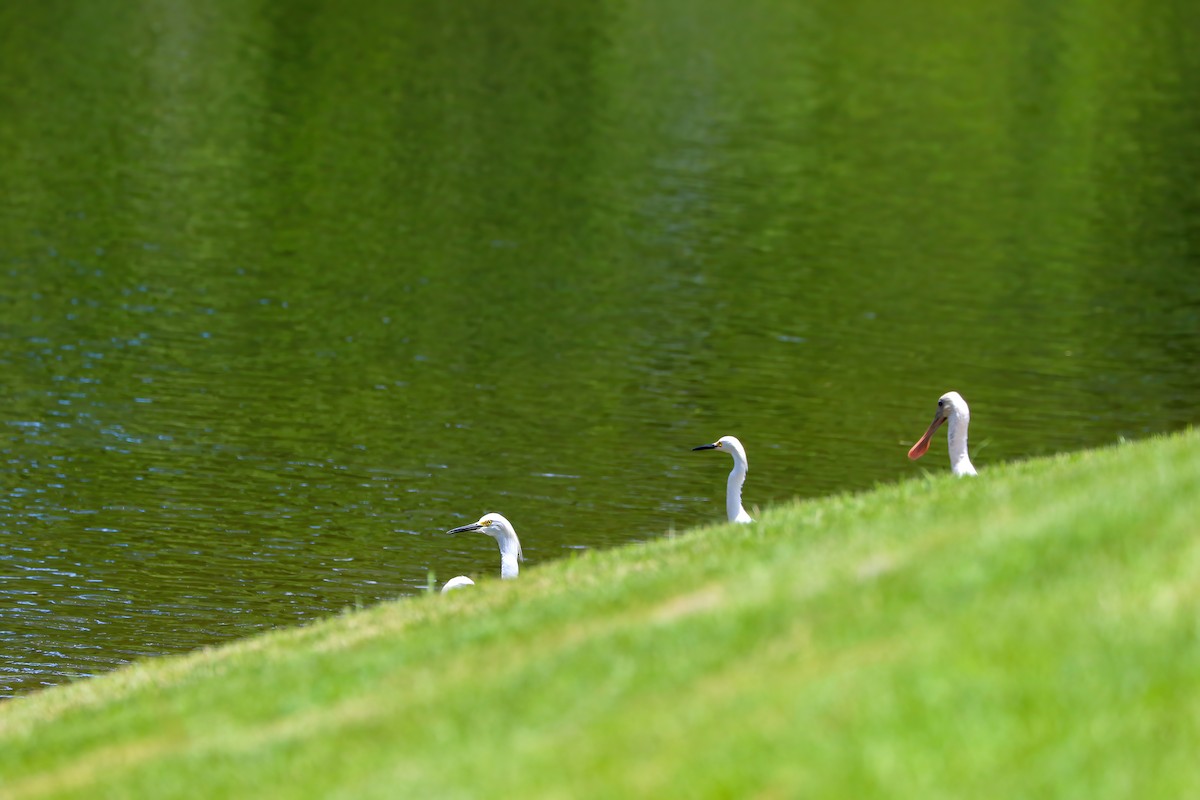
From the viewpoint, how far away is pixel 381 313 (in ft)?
127

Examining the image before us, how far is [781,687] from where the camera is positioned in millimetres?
9578

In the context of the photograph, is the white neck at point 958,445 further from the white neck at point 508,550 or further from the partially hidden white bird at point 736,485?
the white neck at point 508,550

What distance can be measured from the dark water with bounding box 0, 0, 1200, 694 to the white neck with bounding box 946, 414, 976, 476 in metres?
6.55

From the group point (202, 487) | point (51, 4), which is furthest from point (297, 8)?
point (202, 487)

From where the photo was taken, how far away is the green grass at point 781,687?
8773mm

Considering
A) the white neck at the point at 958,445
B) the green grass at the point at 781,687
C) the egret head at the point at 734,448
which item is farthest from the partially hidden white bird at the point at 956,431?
the green grass at the point at 781,687

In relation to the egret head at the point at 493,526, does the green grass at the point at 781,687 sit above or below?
below

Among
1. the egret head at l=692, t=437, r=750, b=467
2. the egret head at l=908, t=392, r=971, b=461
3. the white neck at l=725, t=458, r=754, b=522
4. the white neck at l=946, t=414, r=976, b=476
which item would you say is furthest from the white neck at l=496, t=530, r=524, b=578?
the white neck at l=946, t=414, r=976, b=476

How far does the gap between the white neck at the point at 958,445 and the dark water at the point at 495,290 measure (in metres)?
6.55

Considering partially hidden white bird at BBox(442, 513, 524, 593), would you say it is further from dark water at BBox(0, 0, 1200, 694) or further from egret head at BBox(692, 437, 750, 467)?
egret head at BBox(692, 437, 750, 467)

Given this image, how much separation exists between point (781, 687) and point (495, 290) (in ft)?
104

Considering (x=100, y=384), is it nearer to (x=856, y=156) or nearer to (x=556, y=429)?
(x=556, y=429)

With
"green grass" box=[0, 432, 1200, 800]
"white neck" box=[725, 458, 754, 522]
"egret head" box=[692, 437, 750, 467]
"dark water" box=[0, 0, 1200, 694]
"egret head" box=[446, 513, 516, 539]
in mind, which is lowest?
"green grass" box=[0, 432, 1200, 800]

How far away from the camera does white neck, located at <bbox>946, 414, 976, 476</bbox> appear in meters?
19.5
